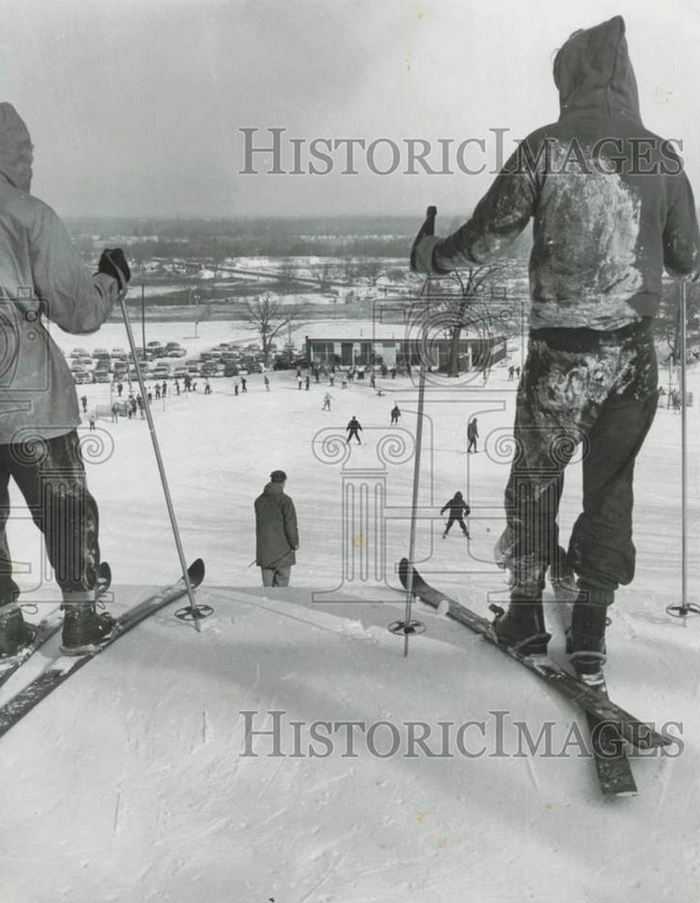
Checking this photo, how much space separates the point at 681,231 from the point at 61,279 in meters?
1.94

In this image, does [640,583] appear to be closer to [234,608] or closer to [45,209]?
[234,608]

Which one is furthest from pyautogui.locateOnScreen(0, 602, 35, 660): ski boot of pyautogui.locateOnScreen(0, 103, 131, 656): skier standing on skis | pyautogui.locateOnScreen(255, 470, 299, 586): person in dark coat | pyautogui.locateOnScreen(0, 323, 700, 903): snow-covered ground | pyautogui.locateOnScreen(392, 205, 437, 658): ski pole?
pyautogui.locateOnScreen(255, 470, 299, 586): person in dark coat

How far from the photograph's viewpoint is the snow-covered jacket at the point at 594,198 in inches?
85.6

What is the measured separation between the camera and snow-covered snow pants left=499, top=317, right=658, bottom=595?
2.28m

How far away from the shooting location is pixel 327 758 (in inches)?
85.5

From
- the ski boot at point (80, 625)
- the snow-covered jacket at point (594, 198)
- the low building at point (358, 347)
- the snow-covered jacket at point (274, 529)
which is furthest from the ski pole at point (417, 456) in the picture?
the low building at point (358, 347)

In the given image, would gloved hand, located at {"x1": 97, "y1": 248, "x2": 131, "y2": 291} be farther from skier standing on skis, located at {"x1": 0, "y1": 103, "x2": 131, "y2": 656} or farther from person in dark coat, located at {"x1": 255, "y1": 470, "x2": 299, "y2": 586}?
person in dark coat, located at {"x1": 255, "y1": 470, "x2": 299, "y2": 586}

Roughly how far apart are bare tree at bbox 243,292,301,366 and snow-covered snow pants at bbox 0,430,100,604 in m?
29.9

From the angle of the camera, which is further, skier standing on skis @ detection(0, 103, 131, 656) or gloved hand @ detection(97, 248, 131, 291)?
gloved hand @ detection(97, 248, 131, 291)

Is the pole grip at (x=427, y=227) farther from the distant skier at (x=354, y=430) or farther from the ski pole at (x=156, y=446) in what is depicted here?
the distant skier at (x=354, y=430)

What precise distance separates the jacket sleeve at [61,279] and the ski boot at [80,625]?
97 centimetres

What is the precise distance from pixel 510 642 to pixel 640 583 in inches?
280

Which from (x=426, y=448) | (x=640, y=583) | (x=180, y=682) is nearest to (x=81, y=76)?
(x=180, y=682)

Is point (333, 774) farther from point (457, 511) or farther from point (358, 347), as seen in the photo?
point (358, 347)
